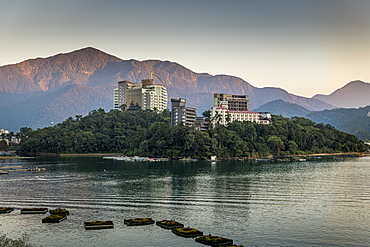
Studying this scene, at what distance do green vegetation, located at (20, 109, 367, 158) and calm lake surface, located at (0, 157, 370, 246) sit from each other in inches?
2556

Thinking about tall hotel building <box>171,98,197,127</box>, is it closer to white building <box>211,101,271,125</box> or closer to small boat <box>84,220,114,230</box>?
white building <box>211,101,271,125</box>

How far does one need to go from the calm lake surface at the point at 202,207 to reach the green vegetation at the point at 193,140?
213ft

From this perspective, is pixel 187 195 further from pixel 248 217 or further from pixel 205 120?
pixel 205 120

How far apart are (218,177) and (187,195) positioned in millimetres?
25828

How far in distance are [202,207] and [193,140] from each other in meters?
94.5

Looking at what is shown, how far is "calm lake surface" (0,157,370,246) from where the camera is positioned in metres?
40.0

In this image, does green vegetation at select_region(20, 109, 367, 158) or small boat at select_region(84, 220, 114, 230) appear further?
green vegetation at select_region(20, 109, 367, 158)


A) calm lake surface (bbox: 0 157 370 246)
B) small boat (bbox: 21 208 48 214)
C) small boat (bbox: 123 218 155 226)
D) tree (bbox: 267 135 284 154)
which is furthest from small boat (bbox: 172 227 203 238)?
tree (bbox: 267 135 284 154)

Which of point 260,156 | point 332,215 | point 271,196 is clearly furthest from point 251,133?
point 332,215

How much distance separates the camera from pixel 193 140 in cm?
14812

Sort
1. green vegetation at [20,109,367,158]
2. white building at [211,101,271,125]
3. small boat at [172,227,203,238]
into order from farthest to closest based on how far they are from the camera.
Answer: white building at [211,101,271,125], green vegetation at [20,109,367,158], small boat at [172,227,203,238]

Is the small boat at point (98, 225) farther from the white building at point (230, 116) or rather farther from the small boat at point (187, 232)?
the white building at point (230, 116)

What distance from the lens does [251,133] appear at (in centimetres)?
16350

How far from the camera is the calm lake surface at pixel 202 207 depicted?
131ft
